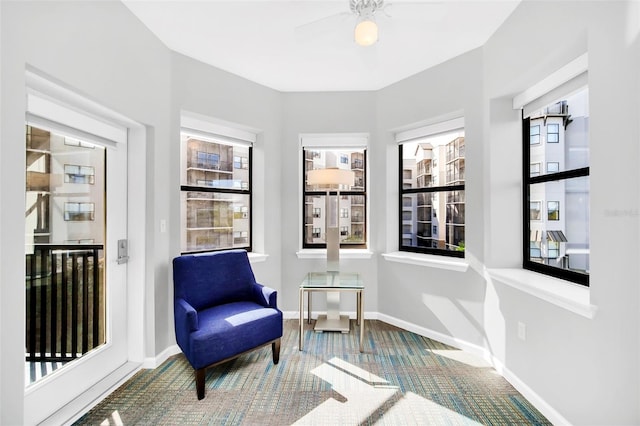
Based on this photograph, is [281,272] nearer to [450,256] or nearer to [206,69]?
[450,256]

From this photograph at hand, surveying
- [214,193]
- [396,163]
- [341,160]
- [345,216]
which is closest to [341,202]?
[345,216]

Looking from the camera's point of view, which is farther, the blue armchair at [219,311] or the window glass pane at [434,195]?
→ the window glass pane at [434,195]

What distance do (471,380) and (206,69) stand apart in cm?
348

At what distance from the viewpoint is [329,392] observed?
2090 mm

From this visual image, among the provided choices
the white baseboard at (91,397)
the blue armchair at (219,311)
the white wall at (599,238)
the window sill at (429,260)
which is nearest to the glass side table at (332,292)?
the blue armchair at (219,311)

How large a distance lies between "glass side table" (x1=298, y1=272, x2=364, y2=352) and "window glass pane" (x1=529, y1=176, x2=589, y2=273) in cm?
146

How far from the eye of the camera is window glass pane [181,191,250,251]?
9.77 feet

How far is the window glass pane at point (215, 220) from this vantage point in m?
2.98

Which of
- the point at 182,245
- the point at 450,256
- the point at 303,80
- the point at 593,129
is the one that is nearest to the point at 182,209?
the point at 182,245

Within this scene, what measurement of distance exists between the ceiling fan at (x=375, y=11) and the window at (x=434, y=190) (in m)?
1.39

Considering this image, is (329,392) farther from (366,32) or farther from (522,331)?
(366,32)

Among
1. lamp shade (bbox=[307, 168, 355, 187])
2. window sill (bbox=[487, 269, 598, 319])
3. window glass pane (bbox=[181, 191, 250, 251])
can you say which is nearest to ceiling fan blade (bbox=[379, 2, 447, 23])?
lamp shade (bbox=[307, 168, 355, 187])

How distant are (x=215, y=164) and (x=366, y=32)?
210 centimetres

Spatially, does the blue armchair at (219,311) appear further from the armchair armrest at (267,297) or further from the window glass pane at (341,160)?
the window glass pane at (341,160)
